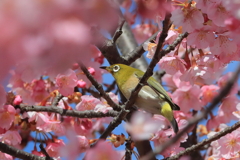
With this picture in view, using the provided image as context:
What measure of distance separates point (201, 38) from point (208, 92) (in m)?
1.33

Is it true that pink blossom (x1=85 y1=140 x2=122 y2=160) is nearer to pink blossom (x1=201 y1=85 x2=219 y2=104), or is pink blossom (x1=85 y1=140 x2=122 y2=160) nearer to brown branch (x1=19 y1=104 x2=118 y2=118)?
brown branch (x1=19 y1=104 x2=118 y2=118)

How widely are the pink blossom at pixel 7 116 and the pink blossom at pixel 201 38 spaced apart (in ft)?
4.28

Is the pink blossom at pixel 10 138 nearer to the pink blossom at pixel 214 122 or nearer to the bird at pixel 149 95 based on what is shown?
the bird at pixel 149 95

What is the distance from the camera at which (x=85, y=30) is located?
0.57 metres

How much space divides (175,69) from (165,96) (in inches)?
22.8

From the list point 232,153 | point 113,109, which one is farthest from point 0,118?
point 232,153

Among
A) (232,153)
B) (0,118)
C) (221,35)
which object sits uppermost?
(0,118)

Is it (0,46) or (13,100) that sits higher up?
(13,100)

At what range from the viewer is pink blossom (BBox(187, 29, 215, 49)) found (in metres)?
1.72

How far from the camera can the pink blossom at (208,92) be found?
293 centimetres

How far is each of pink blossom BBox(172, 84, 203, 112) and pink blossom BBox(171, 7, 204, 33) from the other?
1316 mm

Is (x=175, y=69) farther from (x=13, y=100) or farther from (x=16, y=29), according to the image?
(x=16, y=29)

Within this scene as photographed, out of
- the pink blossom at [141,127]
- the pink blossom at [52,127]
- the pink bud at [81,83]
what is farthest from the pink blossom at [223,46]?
the pink blossom at [52,127]

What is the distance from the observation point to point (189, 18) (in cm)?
159
